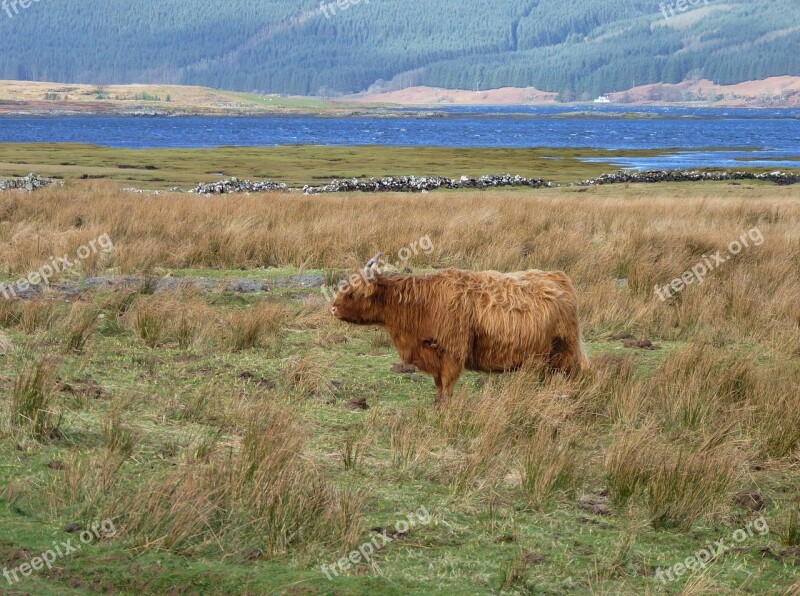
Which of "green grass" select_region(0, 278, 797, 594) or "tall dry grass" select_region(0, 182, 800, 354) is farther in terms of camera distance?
"tall dry grass" select_region(0, 182, 800, 354)

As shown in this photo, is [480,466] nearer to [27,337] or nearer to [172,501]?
[172,501]

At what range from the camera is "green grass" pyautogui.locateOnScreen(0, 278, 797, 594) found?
185 inches

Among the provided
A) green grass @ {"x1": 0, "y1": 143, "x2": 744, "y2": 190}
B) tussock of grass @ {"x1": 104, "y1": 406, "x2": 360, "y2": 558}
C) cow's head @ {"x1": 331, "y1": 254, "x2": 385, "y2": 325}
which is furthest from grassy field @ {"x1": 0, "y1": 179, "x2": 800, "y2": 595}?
green grass @ {"x1": 0, "y1": 143, "x2": 744, "y2": 190}

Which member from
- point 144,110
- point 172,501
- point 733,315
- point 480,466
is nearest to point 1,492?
point 172,501

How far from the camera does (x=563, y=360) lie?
802cm

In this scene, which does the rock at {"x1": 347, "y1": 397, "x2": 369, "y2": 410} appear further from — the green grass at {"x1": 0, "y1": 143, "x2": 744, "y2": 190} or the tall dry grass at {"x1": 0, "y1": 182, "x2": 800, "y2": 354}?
the green grass at {"x1": 0, "y1": 143, "x2": 744, "y2": 190}

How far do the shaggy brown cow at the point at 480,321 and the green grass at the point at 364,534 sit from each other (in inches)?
18.5

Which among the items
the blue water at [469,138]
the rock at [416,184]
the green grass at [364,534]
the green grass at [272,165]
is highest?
the blue water at [469,138]

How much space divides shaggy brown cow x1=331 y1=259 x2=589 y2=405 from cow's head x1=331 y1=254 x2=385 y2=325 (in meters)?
0.01

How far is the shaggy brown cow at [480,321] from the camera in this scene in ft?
25.4

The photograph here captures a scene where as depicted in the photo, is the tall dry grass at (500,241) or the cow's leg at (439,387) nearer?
the cow's leg at (439,387)

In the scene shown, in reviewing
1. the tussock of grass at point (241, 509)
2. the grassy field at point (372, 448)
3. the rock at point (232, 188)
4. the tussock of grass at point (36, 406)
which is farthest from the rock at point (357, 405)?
the rock at point (232, 188)

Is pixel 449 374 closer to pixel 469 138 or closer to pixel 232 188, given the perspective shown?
pixel 232 188

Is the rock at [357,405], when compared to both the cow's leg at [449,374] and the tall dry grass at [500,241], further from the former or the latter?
the tall dry grass at [500,241]
